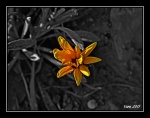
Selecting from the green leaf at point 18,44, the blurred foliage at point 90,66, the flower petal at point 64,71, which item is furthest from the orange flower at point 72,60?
the blurred foliage at point 90,66

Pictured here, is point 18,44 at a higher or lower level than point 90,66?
higher

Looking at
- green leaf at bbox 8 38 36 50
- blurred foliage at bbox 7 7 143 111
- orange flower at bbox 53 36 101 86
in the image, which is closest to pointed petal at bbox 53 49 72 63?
orange flower at bbox 53 36 101 86

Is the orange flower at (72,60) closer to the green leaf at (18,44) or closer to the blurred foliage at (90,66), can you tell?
the green leaf at (18,44)

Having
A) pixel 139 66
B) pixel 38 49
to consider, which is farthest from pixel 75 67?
pixel 139 66

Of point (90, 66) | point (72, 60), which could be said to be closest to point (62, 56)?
point (72, 60)

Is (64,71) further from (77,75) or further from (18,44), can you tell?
(18,44)

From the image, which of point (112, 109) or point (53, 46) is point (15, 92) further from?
point (112, 109)

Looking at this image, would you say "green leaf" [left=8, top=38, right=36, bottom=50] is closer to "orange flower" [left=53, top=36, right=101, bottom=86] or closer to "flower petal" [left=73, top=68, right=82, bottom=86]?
"orange flower" [left=53, top=36, right=101, bottom=86]
